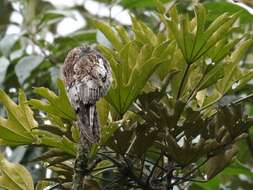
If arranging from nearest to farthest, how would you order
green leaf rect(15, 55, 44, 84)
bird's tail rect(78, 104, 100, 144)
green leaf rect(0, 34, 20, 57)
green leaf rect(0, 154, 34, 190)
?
bird's tail rect(78, 104, 100, 144) → green leaf rect(0, 154, 34, 190) → green leaf rect(15, 55, 44, 84) → green leaf rect(0, 34, 20, 57)

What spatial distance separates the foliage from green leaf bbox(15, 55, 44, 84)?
570 millimetres

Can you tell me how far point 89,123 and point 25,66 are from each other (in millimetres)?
851

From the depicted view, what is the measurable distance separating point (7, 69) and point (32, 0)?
0.42 m

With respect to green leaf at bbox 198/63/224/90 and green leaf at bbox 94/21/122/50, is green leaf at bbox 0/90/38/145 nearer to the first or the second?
green leaf at bbox 94/21/122/50

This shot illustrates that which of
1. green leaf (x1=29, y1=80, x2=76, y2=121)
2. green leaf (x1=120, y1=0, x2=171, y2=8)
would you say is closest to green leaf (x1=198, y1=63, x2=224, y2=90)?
green leaf (x1=29, y1=80, x2=76, y2=121)

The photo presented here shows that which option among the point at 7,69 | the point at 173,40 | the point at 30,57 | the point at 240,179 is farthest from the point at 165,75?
the point at 240,179

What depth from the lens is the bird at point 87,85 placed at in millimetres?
1009

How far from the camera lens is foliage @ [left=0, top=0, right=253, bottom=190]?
1123 mm

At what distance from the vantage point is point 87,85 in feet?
3.39

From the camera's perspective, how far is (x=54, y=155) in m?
1.17

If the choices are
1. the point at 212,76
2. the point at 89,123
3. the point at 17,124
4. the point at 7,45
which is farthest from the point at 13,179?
the point at 7,45

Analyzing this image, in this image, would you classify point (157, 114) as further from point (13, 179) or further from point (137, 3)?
point (137, 3)

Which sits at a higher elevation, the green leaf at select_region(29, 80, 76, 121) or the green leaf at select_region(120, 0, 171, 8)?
the green leaf at select_region(120, 0, 171, 8)

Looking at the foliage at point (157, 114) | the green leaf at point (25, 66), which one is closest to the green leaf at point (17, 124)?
the foliage at point (157, 114)
